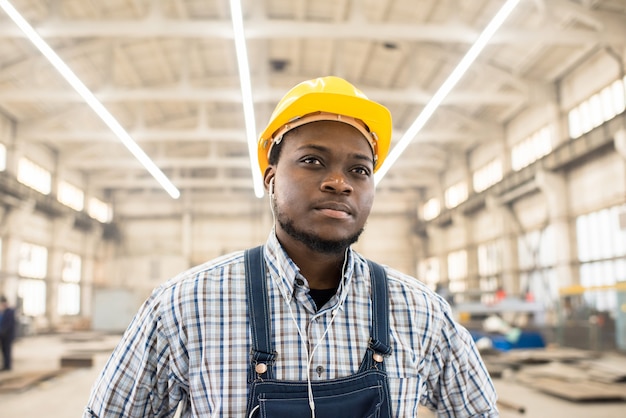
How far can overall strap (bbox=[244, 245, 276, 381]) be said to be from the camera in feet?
4.65

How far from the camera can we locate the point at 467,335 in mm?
1698

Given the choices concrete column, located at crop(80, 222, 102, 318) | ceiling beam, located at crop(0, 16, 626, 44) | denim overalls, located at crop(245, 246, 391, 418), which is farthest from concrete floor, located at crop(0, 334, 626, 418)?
concrete column, located at crop(80, 222, 102, 318)

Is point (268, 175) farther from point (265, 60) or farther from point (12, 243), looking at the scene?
point (12, 243)

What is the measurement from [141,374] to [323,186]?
0.67m

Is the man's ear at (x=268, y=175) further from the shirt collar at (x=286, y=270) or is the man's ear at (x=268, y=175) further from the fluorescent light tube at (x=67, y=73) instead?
the fluorescent light tube at (x=67, y=73)

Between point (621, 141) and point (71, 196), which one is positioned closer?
point (621, 141)

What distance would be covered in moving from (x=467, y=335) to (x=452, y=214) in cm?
2268

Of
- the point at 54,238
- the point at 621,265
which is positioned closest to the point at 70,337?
the point at 54,238

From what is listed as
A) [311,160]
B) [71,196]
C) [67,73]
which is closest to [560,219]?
[67,73]

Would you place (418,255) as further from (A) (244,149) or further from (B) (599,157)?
(B) (599,157)

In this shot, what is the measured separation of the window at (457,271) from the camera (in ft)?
77.9

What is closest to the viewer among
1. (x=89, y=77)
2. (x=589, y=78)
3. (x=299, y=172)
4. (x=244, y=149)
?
(x=299, y=172)

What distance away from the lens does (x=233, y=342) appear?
1456mm

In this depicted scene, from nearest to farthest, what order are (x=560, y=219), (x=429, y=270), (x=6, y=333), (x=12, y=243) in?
(x=6, y=333) < (x=560, y=219) < (x=12, y=243) < (x=429, y=270)
